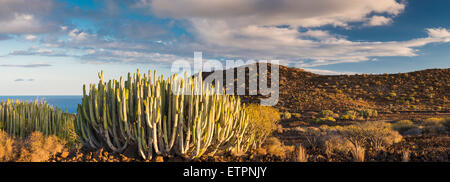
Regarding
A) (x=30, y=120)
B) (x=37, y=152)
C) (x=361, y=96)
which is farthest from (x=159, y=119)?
(x=361, y=96)

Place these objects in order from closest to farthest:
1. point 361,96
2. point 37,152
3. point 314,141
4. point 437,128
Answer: point 37,152
point 314,141
point 437,128
point 361,96

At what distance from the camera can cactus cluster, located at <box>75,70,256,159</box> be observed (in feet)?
19.6

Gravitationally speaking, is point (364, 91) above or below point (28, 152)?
above

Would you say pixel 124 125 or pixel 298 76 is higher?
pixel 298 76

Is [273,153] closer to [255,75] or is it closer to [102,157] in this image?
[102,157]

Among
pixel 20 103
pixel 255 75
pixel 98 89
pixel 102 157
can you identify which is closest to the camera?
pixel 102 157

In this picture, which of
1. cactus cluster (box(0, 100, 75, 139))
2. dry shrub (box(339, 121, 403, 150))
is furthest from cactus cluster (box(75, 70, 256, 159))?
dry shrub (box(339, 121, 403, 150))

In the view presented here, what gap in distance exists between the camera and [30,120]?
11648 mm

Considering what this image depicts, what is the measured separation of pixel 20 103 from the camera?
12.8 metres

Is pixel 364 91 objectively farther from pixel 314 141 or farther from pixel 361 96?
pixel 314 141

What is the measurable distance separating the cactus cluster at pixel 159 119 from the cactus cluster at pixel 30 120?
5062 mm

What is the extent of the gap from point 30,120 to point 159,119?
27.5 feet
